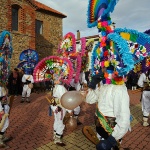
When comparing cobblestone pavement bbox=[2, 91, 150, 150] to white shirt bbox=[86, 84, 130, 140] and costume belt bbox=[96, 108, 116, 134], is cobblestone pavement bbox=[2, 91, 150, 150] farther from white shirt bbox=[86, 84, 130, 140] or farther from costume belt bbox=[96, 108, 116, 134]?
white shirt bbox=[86, 84, 130, 140]

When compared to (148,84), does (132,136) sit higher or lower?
lower

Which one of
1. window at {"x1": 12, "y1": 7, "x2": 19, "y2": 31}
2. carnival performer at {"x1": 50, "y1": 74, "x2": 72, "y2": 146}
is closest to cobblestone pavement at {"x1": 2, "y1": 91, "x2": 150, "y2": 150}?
carnival performer at {"x1": 50, "y1": 74, "x2": 72, "y2": 146}

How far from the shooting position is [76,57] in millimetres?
5629

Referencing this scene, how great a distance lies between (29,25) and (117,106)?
47.1 feet

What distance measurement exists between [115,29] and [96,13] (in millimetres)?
485

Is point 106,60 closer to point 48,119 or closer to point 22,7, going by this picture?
point 48,119

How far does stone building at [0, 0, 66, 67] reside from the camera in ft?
45.7

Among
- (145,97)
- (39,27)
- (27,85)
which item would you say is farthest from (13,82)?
(145,97)

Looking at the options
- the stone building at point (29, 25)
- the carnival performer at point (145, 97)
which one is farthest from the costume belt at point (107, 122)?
the stone building at point (29, 25)

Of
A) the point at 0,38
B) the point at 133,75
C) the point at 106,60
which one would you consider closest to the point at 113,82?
the point at 106,60

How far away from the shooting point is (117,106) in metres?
2.36

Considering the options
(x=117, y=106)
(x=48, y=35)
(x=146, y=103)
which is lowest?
(x=146, y=103)

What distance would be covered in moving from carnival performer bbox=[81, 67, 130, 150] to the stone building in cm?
1264

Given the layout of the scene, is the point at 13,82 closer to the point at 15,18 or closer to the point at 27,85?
the point at 27,85
